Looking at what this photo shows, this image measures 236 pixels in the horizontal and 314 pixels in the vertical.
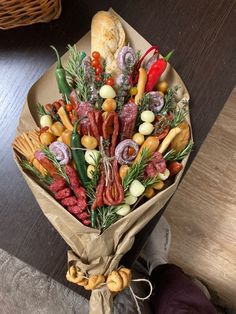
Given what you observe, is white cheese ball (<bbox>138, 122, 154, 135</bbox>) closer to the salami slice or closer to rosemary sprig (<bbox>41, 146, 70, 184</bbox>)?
the salami slice

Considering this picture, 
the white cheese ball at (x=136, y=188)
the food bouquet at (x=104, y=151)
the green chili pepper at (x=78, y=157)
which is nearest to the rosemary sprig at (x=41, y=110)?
the food bouquet at (x=104, y=151)

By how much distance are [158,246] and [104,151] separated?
1.90 ft

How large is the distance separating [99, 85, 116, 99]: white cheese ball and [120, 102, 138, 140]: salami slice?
31mm

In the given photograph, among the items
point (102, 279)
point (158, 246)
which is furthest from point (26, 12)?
point (158, 246)

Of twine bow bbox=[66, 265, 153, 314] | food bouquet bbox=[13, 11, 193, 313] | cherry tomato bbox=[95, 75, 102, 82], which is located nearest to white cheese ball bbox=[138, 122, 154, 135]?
food bouquet bbox=[13, 11, 193, 313]

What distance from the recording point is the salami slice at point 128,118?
2.28 ft

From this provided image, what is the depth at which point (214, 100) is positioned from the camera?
825mm

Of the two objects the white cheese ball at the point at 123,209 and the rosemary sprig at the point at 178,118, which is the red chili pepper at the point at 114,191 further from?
the rosemary sprig at the point at 178,118

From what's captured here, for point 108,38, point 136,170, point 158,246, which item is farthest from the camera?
point 158,246

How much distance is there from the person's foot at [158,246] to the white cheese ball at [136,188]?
519 millimetres

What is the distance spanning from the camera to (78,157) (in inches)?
26.5

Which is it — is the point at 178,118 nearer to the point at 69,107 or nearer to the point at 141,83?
the point at 141,83

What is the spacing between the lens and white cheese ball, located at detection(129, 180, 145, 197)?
66 cm

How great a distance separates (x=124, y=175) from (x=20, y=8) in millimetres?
346
